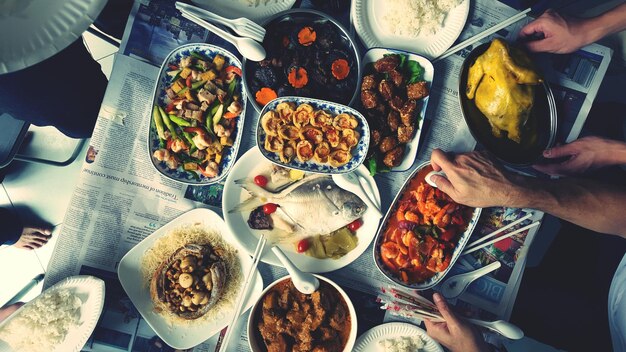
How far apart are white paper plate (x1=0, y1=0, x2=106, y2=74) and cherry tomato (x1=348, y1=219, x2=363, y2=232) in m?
1.56

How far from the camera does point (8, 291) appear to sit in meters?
2.64

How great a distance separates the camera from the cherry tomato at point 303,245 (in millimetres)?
1923

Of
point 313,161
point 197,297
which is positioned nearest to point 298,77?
point 313,161

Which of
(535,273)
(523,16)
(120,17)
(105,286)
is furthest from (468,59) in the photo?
(105,286)

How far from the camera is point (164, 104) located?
182cm

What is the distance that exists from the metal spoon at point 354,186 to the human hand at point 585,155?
877mm

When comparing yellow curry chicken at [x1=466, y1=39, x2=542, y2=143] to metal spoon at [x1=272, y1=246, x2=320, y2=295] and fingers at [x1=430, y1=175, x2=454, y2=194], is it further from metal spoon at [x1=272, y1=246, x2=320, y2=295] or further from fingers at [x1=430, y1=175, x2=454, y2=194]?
metal spoon at [x1=272, y1=246, x2=320, y2=295]

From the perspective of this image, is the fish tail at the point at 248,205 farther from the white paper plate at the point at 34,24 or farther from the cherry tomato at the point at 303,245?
the white paper plate at the point at 34,24

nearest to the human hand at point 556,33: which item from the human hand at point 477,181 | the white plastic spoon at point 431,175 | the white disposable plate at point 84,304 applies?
the human hand at point 477,181

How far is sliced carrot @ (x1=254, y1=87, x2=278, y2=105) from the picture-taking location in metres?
1.79

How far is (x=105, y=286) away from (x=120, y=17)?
1415mm

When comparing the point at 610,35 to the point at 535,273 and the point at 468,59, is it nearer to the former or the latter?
the point at 468,59

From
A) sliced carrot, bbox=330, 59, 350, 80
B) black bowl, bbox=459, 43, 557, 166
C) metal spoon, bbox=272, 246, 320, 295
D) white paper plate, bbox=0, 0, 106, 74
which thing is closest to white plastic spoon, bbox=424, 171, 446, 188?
black bowl, bbox=459, 43, 557, 166

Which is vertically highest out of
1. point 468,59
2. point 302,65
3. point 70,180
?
point 468,59
